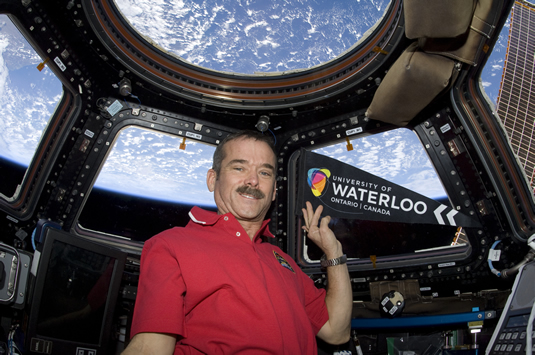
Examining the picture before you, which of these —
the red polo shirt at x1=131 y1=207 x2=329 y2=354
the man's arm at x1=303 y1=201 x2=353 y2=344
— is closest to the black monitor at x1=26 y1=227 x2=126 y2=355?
the red polo shirt at x1=131 y1=207 x2=329 y2=354

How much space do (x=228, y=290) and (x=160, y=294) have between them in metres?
0.30

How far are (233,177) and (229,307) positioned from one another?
0.74 meters

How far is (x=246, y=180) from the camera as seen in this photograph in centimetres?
182

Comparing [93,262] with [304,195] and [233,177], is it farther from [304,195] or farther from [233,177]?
[304,195]

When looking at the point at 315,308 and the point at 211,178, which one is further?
the point at 211,178

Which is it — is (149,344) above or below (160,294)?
below

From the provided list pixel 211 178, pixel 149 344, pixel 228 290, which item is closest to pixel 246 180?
pixel 211 178

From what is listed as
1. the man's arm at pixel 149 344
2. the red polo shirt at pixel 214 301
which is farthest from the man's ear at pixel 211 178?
the man's arm at pixel 149 344

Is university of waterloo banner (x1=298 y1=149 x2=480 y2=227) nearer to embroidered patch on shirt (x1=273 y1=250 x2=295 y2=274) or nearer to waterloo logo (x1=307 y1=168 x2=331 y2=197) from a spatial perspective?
waterloo logo (x1=307 y1=168 x2=331 y2=197)

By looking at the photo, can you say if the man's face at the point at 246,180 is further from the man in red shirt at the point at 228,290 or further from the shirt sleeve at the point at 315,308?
the shirt sleeve at the point at 315,308

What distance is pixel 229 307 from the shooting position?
4.34 feet

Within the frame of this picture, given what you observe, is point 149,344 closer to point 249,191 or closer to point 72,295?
point 249,191

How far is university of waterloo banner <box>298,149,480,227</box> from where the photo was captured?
11.8 ft

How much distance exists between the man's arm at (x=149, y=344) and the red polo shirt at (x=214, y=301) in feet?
0.11
